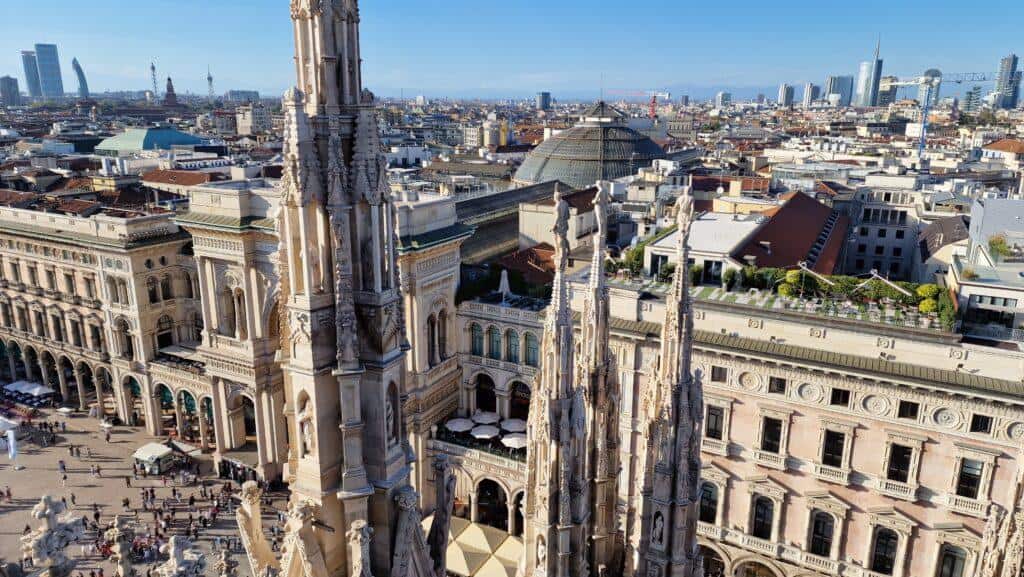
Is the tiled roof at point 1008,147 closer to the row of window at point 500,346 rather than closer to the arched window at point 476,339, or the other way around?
the row of window at point 500,346

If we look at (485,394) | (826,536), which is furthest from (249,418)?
(826,536)

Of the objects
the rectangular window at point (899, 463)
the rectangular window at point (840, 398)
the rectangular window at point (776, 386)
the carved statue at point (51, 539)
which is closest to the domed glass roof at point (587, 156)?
the rectangular window at point (776, 386)

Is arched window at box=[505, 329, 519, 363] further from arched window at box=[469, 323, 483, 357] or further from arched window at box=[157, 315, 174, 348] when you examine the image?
arched window at box=[157, 315, 174, 348]

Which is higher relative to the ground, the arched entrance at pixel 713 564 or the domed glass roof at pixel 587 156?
the domed glass roof at pixel 587 156

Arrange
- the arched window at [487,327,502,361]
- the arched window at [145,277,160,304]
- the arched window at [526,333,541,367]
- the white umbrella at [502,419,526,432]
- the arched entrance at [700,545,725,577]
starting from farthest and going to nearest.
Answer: the arched window at [145,277,160,304] < the arched window at [487,327,502,361] < the white umbrella at [502,419,526,432] < the arched window at [526,333,541,367] < the arched entrance at [700,545,725,577]

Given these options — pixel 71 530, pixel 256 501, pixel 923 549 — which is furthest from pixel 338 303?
pixel 923 549

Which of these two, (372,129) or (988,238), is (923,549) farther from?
(372,129)

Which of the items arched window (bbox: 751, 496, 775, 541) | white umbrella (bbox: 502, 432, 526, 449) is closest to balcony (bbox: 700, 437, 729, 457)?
arched window (bbox: 751, 496, 775, 541)
